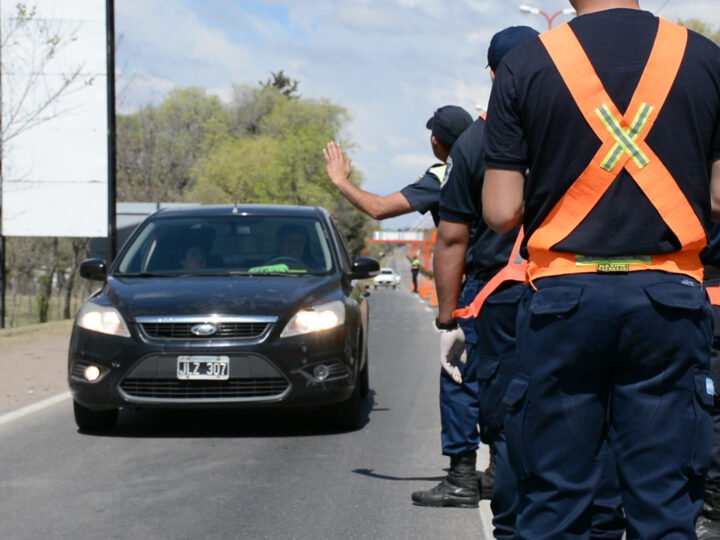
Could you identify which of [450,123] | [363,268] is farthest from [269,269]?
[450,123]

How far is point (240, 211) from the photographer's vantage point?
10.3 meters

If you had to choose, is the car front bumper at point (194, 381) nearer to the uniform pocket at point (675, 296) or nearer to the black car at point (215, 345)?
the black car at point (215, 345)

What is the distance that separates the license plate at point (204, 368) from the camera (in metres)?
8.42

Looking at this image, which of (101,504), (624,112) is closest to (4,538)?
(101,504)

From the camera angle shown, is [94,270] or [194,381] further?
[94,270]

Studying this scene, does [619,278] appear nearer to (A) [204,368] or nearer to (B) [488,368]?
(B) [488,368]

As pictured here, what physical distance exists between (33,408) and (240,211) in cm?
227

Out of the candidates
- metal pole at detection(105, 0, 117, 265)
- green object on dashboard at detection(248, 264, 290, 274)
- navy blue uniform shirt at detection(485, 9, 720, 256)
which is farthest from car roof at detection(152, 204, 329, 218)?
metal pole at detection(105, 0, 117, 265)

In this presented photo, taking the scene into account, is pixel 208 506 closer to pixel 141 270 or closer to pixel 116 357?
pixel 116 357

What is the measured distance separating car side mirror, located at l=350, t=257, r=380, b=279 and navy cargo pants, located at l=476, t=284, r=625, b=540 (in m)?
4.64

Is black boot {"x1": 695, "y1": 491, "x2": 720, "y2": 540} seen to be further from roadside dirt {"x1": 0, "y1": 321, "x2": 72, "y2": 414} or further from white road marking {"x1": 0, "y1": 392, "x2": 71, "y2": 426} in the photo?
roadside dirt {"x1": 0, "y1": 321, "x2": 72, "y2": 414}

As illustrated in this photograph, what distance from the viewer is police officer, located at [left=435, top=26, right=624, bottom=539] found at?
440cm

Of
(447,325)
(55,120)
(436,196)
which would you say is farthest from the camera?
(55,120)

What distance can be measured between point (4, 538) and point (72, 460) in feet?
6.86
